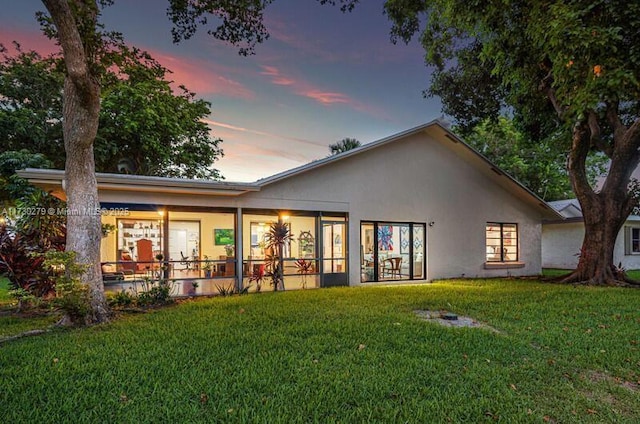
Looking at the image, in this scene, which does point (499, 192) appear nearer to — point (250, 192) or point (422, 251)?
point (422, 251)

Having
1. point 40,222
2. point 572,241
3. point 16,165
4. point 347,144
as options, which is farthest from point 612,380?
point 16,165

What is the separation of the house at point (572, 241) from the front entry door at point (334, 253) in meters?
12.4

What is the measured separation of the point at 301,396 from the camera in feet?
11.1

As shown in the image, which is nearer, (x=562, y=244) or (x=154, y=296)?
(x=154, y=296)

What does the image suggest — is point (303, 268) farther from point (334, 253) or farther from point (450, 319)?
point (450, 319)

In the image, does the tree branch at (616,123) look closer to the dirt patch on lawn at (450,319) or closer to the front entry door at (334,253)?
the front entry door at (334,253)

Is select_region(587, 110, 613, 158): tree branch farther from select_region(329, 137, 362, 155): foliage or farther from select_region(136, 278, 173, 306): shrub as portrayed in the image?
select_region(136, 278, 173, 306): shrub

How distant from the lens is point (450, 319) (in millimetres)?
6676

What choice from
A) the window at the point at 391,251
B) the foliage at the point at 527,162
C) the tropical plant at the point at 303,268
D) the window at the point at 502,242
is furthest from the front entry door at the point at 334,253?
the foliage at the point at 527,162

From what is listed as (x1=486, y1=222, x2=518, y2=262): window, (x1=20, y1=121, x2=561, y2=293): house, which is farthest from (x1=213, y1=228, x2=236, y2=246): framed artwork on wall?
(x1=486, y1=222, x2=518, y2=262): window

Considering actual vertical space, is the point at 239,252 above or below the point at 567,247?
above

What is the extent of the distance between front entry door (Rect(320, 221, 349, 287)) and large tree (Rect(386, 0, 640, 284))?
675 centimetres

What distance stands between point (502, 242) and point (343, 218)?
758 centimetres

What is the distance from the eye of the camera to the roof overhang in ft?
25.2
